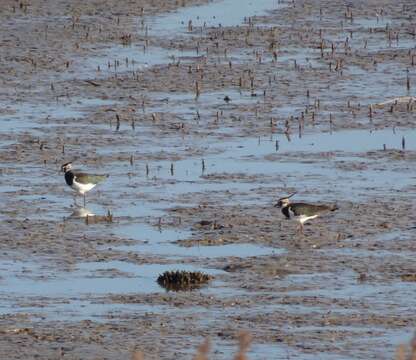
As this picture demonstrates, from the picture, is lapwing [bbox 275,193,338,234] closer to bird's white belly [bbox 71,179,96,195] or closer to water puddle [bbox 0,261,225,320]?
water puddle [bbox 0,261,225,320]

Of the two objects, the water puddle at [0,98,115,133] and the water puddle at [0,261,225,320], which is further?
the water puddle at [0,98,115,133]

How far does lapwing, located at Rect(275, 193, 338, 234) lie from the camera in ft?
52.4

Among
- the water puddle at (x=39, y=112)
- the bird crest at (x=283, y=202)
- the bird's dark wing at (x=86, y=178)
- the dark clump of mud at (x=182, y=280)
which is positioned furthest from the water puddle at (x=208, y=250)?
the water puddle at (x=39, y=112)

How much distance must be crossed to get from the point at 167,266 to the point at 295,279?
4.66 ft

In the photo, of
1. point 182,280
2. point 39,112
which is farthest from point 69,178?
point 39,112

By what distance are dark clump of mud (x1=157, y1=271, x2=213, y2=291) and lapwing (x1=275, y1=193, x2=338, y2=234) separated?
2.13 meters

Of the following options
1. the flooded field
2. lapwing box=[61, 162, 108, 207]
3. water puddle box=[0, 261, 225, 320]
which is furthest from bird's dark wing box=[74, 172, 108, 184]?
water puddle box=[0, 261, 225, 320]

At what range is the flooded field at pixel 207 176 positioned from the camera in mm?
12797

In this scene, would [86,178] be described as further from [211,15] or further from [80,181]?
[211,15]

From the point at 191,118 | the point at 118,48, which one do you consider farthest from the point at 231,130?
the point at 118,48

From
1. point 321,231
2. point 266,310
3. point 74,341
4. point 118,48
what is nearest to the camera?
point 74,341

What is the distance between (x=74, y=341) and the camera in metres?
12.2

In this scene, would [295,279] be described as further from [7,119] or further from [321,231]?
[7,119]

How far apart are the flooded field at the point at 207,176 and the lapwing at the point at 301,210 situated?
0.24 m
